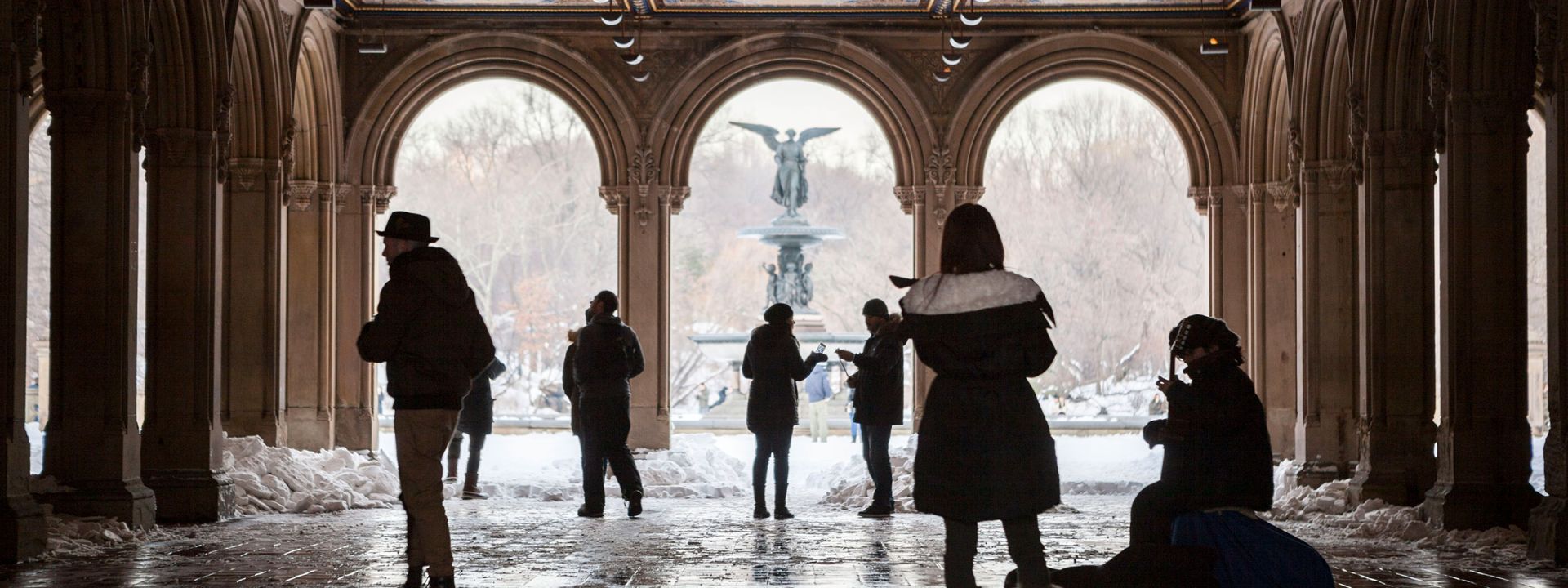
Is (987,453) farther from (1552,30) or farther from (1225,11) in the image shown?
(1225,11)

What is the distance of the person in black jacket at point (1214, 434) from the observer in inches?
223

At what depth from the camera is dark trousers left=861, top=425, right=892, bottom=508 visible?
37.1 ft

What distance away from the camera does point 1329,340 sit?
1407 centimetres

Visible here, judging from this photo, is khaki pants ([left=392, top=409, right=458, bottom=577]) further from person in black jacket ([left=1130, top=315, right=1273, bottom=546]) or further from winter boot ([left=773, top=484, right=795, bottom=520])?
winter boot ([left=773, top=484, right=795, bottom=520])

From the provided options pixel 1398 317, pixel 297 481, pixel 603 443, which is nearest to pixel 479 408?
pixel 297 481

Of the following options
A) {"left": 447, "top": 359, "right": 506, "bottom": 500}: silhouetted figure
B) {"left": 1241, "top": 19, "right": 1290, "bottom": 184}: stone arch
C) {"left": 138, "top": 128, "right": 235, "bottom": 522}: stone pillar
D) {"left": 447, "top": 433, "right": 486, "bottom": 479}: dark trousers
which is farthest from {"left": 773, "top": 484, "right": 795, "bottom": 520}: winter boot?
{"left": 1241, "top": 19, "right": 1290, "bottom": 184}: stone arch

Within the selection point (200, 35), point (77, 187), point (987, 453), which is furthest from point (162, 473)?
point (987, 453)

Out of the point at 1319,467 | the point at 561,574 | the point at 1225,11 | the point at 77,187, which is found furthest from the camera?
the point at 1225,11

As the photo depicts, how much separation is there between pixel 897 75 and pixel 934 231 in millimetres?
1659

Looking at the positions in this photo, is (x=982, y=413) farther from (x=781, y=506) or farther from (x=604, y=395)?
(x=604, y=395)

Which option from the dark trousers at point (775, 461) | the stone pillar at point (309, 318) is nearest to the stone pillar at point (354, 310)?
the stone pillar at point (309, 318)

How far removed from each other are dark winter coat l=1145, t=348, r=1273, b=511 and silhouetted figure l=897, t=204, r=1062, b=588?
81cm

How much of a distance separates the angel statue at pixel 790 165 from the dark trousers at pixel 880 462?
9241mm

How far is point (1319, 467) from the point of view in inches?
545
